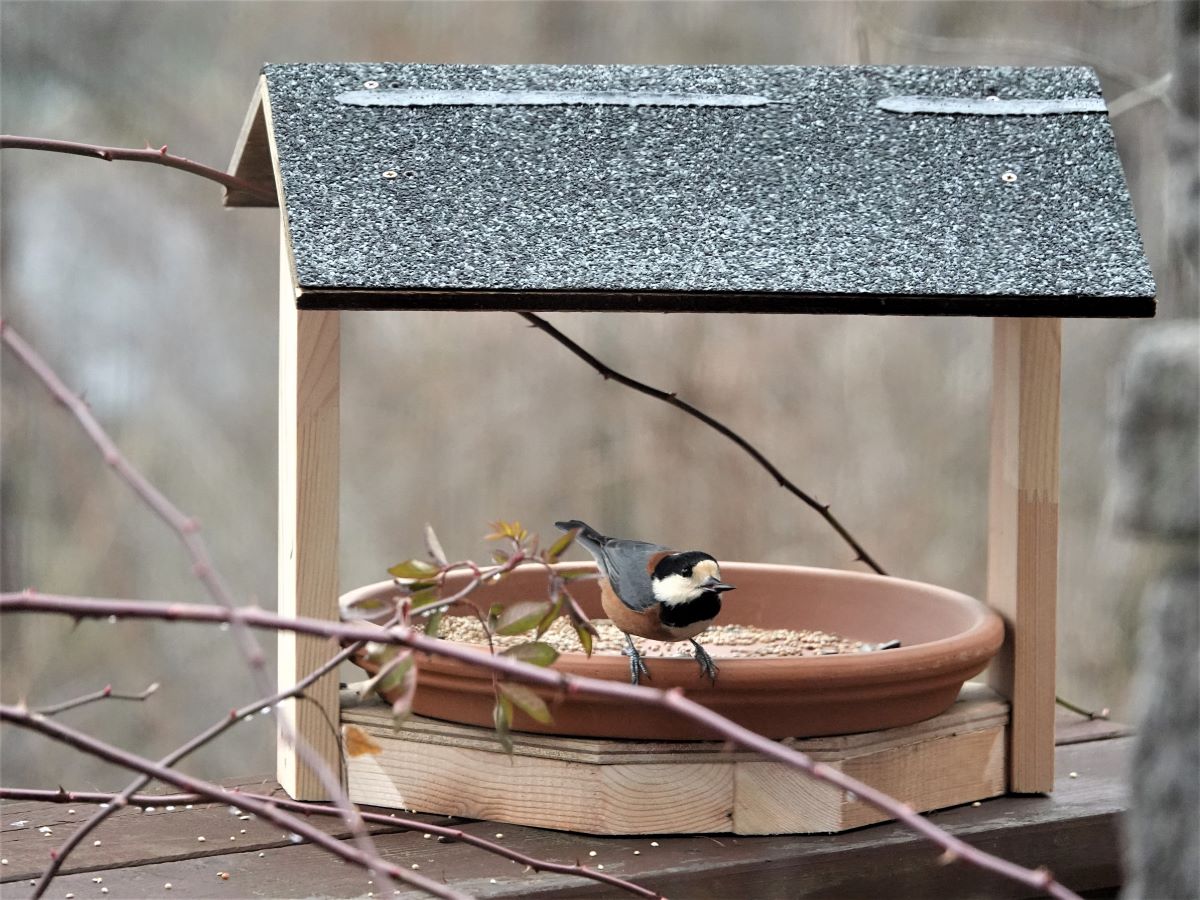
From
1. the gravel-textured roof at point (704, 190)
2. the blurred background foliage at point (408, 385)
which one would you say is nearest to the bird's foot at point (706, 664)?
the gravel-textured roof at point (704, 190)

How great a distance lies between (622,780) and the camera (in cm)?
168

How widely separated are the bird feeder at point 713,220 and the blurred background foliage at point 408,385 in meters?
3.28

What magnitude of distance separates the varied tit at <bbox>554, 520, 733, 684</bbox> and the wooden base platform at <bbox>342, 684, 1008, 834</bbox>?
0.12 meters

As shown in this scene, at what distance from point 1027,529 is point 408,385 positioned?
3706 millimetres

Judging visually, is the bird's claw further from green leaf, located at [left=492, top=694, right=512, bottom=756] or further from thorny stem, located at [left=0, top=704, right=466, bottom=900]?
thorny stem, located at [left=0, top=704, right=466, bottom=900]

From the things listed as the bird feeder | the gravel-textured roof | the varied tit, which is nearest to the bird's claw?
the varied tit

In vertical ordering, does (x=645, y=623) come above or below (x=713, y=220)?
below

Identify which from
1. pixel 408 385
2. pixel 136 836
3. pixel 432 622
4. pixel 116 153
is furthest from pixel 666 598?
pixel 408 385

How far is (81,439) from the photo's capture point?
5.16 metres

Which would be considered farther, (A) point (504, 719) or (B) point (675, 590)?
(B) point (675, 590)

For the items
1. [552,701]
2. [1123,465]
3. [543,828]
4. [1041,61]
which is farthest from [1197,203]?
[1041,61]

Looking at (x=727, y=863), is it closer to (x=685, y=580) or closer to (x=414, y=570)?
(x=685, y=580)

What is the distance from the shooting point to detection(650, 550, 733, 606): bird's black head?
1.69 metres

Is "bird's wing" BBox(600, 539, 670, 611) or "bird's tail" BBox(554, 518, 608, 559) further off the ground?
"bird's tail" BBox(554, 518, 608, 559)
